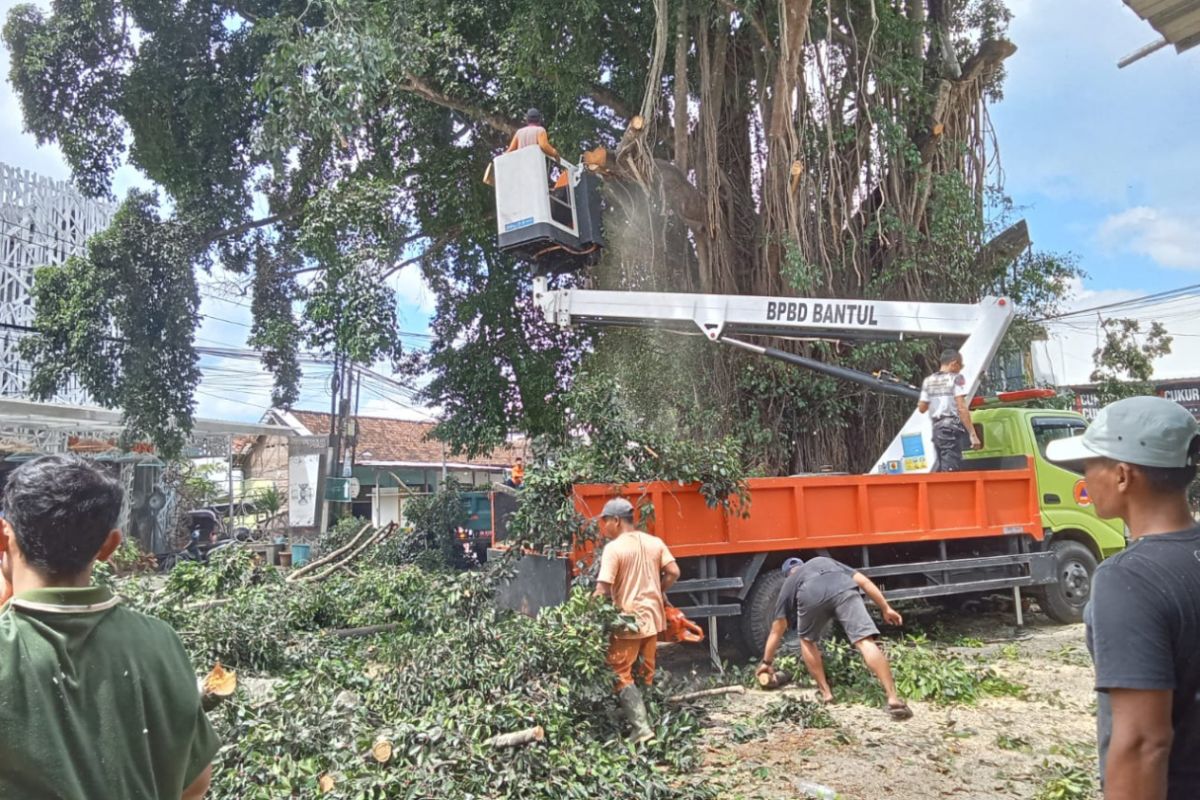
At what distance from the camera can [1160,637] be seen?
5.49 ft

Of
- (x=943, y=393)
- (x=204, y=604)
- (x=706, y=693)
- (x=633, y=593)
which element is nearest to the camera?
(x=633, y=593)

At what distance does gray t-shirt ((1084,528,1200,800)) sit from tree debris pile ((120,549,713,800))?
131 inches

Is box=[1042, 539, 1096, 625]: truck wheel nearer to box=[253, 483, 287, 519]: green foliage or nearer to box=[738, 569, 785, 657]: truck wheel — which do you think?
box=[738, 569, 785, 657]: truck wheel

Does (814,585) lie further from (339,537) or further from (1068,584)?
(339,537)

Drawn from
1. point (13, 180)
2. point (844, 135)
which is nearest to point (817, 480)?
point (844, 135)

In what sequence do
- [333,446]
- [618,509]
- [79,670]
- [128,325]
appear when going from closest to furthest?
[79,670]
[618,509]
[128,325]
[333,446]

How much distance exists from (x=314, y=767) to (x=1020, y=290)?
1217cm

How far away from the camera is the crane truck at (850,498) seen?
727cm

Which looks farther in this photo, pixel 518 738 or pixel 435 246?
pixel 435 246

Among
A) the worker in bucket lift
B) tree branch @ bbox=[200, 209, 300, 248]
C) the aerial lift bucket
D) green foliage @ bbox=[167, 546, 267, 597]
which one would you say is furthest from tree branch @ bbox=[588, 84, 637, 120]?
green foliage @ bbox=[167, 546, 267, 597]

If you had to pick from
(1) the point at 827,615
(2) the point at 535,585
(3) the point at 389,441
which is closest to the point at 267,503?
(3) the point at 389,441

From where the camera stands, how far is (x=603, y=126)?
1268 centimetres

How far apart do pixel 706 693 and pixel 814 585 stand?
1.14 metres

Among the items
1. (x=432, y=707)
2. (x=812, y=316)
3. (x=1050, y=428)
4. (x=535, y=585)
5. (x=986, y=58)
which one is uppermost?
(x=986, y=58)
